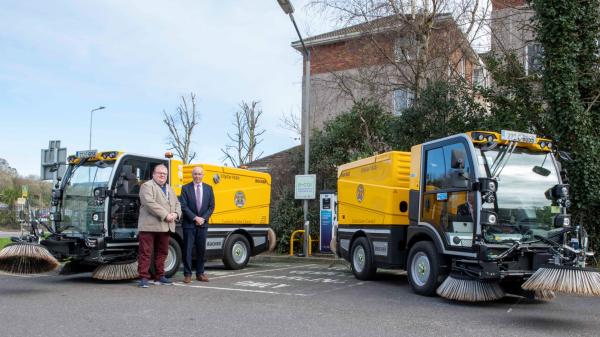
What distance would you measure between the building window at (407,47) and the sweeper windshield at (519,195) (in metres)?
10.1

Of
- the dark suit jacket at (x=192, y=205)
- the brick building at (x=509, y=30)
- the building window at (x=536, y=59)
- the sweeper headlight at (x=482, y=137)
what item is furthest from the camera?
the brick building at (x=509, y=30)

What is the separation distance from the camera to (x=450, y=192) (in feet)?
26.1

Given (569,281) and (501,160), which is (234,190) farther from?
(569,281)

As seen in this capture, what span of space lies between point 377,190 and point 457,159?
2524mm

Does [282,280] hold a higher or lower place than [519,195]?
lower

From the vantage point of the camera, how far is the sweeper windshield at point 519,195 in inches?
292

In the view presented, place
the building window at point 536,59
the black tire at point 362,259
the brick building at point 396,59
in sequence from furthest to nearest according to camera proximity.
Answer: the brick building at point 396,59, the building window at point 536,59, the black tire at point 362,259

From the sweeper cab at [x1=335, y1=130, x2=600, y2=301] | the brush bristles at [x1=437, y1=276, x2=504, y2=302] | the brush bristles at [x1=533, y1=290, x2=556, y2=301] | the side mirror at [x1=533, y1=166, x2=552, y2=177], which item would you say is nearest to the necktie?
the sweeper cab at [x1=335, y1=130, x2=600, y2=301]

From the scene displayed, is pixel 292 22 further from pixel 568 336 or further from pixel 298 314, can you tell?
pixel 568 336

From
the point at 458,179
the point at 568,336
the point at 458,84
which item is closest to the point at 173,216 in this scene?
the point at 458,179

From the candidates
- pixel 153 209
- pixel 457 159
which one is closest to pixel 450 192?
pixel 457 159

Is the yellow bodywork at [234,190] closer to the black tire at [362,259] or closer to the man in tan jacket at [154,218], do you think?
the man in tan jacket at [154,218]

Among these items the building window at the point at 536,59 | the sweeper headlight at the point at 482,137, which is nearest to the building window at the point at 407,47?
the building window at the point at 536,59

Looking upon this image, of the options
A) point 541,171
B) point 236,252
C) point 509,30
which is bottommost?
point 236,252
